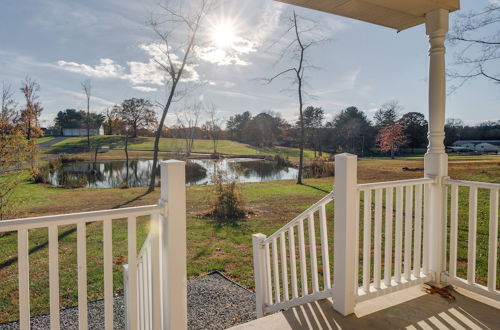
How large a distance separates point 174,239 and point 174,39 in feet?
32.3

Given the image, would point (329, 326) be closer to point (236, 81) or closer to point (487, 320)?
point (487, 320)

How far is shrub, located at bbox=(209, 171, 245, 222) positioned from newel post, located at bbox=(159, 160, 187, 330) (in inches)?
193

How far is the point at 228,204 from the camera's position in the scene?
251 inches

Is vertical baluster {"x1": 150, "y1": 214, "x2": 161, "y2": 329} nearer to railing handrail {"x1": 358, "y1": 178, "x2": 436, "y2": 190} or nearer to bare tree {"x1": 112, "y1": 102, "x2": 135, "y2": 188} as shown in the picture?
railing handrail {"x1": 358, "y1": 178, "x2": 436, "y2": 190}

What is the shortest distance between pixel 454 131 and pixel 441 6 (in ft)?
13.0

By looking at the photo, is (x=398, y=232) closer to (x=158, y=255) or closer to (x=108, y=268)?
(x=158, y=255)

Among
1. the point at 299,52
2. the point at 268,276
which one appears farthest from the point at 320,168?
the point at 268,276

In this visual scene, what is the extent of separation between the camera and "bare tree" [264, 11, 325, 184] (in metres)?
10.6

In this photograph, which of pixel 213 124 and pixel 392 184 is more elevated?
pixel 213 124

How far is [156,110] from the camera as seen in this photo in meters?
10.2

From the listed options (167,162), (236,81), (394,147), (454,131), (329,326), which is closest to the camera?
(167,162)

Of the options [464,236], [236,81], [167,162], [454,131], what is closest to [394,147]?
[454,131]

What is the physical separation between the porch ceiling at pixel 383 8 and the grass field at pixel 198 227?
116 inches

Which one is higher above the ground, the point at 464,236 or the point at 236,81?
the point at 236,81
